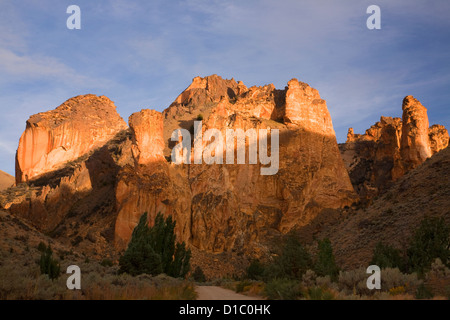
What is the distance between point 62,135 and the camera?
7469cm

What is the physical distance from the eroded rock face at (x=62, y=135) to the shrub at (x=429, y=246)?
6377 centimetres

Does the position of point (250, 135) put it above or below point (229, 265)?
above

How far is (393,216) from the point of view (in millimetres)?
39094

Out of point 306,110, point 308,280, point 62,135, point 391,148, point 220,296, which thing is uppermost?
point 306,110

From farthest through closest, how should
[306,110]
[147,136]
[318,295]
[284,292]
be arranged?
[306,110] → [147,136] → [284,292] → [318,295]

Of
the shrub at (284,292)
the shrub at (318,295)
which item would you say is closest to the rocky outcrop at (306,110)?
the shrub at (284,292)

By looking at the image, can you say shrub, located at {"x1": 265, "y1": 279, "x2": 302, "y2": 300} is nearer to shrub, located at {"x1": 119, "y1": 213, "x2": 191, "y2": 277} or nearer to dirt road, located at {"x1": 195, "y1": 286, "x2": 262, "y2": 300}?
dirt road, located at {"x1": 195, "y1": 286, "x2": 262, "y2": 300}

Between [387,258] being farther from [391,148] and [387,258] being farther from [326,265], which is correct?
[391,148]

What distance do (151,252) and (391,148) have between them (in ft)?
200

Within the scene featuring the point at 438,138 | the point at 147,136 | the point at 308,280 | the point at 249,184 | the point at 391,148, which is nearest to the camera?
the point at 308,280

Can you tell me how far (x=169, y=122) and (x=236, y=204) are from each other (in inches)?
1017

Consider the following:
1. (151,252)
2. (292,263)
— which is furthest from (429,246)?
(151,252)
